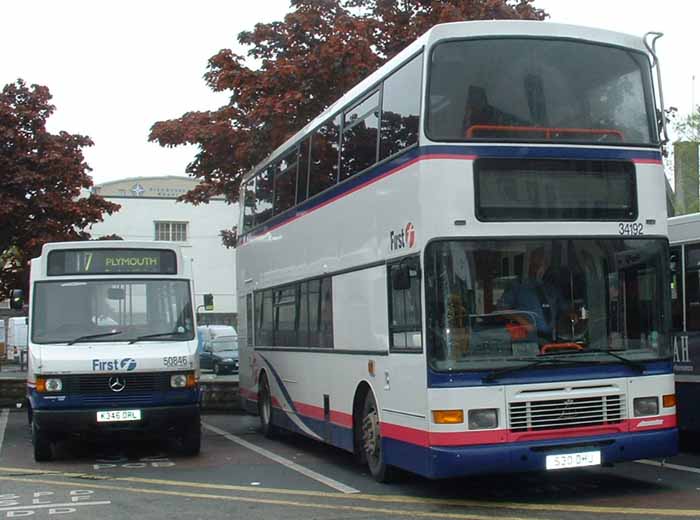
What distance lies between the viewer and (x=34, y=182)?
22625 millimetres

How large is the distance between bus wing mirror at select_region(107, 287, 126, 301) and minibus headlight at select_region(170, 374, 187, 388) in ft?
4.68

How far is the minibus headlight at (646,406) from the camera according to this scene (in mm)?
10031

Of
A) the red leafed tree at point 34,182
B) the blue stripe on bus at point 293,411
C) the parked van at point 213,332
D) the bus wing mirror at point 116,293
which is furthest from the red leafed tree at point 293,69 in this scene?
the parked van at point 213,332

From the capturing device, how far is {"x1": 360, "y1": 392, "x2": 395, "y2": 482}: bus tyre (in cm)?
1122

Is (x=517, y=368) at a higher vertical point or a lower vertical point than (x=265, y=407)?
higher

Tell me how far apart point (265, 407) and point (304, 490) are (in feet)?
20.5

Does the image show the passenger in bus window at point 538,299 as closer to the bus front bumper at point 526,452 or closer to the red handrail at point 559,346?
the red handrail at point 559,346

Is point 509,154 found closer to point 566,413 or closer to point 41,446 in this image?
point 566,413

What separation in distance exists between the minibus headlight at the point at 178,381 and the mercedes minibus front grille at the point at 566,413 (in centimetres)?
589

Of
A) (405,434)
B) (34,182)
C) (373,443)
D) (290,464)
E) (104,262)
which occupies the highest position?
(34,182)

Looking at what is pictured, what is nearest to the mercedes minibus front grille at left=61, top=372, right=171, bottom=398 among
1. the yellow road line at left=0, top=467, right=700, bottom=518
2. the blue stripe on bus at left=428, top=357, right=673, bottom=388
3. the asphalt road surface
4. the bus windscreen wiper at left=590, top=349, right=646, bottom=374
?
the asphalt road surface

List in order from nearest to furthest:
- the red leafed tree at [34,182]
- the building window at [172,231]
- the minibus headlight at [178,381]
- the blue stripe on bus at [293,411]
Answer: the blue stripe on bus at [293,411]
the minibus headlight at [178,381]
the red leafed tree at [34,182]
the building window at [172,231]

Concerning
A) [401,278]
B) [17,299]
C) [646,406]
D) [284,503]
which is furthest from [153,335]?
[646,406]

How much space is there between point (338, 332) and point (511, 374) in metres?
3.62
